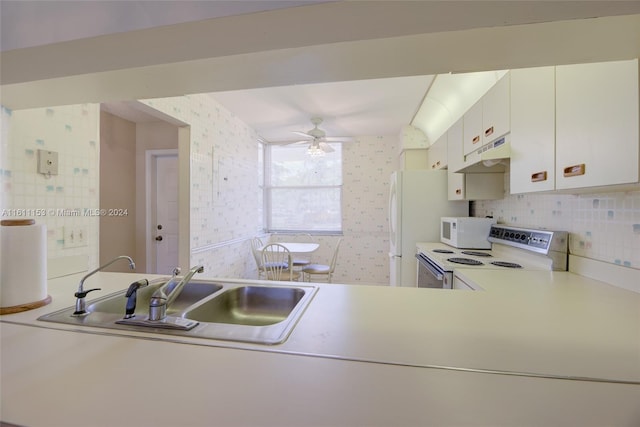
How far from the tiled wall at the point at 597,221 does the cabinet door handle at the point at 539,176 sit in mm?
339

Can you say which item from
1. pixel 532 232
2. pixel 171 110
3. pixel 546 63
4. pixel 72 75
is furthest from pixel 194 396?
pixel 171 110

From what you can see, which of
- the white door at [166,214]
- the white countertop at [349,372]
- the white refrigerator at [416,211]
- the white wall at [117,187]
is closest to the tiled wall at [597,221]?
the white countertop at [349,372]

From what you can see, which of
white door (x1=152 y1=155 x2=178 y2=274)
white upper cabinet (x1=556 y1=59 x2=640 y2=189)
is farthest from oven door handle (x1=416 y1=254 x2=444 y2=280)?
white door (x1=152 y1=155 x2=178 y2=274)

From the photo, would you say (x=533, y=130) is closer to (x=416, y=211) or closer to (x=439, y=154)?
(x=416, y=211)

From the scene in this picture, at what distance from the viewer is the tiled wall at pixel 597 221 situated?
3.87 ft

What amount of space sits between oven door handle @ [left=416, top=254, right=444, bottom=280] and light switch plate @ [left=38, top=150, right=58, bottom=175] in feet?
7.41

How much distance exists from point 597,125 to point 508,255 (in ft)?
4.15

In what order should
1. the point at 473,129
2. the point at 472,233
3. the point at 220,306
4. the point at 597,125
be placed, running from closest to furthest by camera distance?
the point at 597,125 < the point at 220,306 < the point at 473,129 < the point at 472,233

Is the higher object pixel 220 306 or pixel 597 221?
pixel 597 221

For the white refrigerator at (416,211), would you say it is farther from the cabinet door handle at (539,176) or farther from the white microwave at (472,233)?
the cabinet door handle at (539,176)

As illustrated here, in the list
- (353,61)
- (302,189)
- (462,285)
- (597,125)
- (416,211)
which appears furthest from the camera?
(302,189)

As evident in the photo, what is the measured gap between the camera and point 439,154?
3.06 m

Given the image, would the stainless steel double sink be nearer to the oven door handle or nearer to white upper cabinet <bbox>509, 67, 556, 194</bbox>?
the oven door handle

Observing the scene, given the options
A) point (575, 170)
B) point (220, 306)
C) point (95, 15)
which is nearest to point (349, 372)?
point (220, 306)
